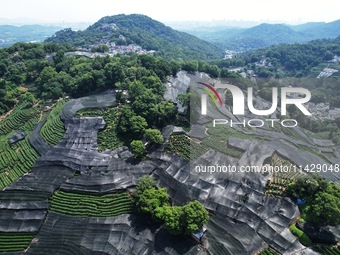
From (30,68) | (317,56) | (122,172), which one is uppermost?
(30,68)

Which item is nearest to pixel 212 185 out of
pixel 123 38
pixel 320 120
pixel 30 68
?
pixel 320 120

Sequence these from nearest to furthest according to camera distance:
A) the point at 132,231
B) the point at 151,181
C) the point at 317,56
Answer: the point at 132,231, the point at 151,181, the point at 317,56

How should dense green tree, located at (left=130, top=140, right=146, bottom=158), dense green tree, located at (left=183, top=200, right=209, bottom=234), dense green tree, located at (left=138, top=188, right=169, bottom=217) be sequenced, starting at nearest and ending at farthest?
1. dense green tree, located at (left=183, top=200, right=209, bottom=234)
2. dense green tree, located at (left=138, top=188, right=169, bottom=217)
3. dense green tree, located at (left=130, top=140, right=146, bottom=158)

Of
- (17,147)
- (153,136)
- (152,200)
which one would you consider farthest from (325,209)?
(17,147)

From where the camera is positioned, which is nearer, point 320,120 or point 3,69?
point 320,120

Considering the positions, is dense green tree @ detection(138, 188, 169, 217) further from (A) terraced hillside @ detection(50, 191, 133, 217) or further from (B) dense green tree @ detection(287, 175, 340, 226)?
(B) dense green tree @ detection(287, 175, 340, 226)

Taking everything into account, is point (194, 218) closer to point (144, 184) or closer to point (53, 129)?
point (144, 184)

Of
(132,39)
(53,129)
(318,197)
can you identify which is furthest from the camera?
(132,39)

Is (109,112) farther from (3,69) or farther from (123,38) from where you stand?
(123,38)

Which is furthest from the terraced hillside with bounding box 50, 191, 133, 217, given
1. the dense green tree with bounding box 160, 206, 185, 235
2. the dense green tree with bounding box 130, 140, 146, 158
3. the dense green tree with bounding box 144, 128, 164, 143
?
the dense green tree with bounding box 144, 128, 164, 143

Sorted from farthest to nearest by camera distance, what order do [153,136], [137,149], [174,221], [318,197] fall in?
1. [153,136]
2. [137,149]
3. [318,197]
4. [174,221]

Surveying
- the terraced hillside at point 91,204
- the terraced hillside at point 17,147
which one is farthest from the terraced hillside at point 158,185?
the terraced hillside at point 17,147
